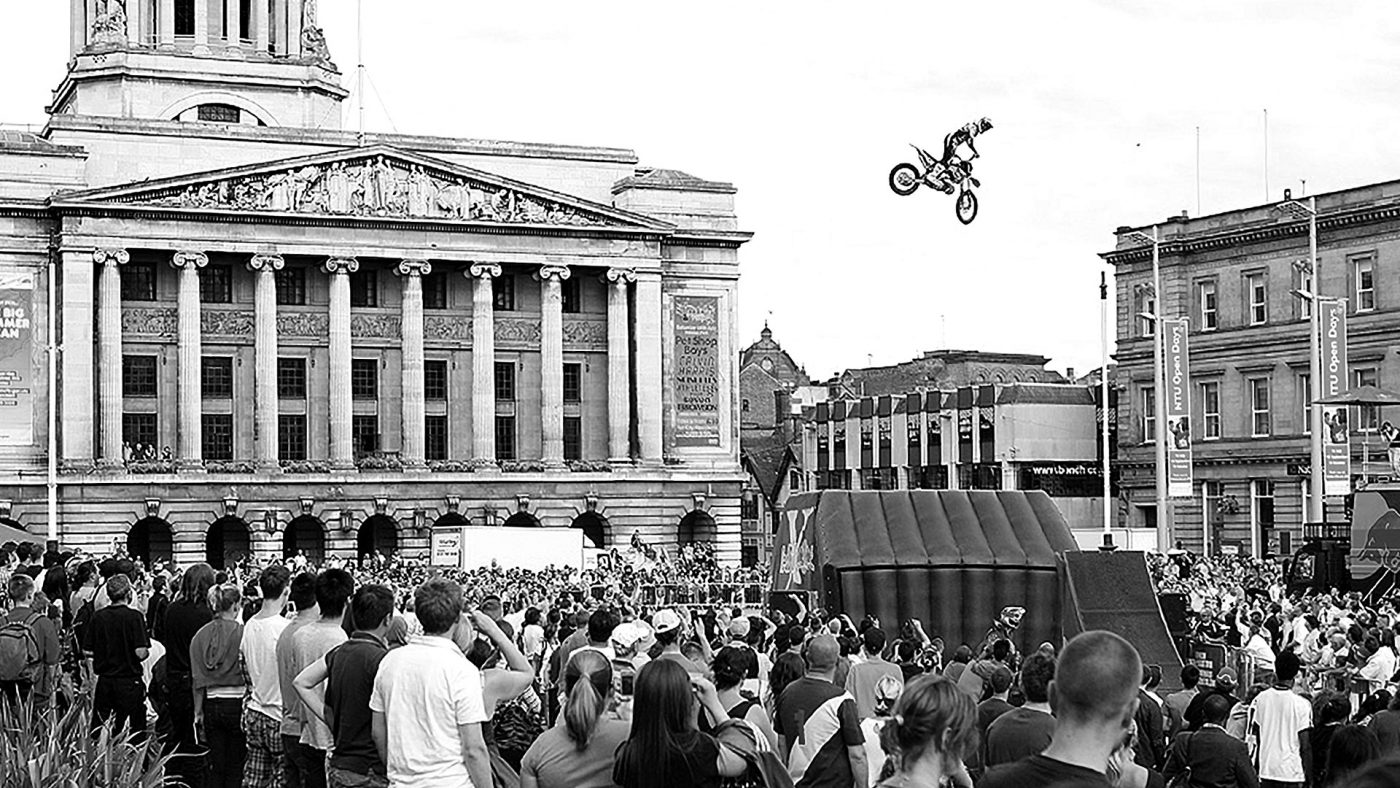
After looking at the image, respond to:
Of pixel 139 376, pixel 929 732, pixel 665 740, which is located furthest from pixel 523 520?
pixel 929 732

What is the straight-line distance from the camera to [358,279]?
8419cm

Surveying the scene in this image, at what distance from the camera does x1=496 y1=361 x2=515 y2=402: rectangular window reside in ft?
284

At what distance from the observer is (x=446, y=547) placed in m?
65.9

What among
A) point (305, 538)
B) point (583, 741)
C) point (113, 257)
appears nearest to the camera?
point (583, 741)

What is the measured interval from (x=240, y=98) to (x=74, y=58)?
729 cm

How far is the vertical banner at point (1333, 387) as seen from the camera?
60.6 m

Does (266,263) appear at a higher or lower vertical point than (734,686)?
higher

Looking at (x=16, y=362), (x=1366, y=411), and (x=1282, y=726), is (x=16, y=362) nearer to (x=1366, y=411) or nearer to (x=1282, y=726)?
(x=1366, y=411)

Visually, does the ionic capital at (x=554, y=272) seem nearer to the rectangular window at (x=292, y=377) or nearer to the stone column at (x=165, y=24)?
A: the rectangular window at (x=292, y=377)

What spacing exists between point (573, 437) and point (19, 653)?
226ft

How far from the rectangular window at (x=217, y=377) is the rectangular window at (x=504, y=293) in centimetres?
1095

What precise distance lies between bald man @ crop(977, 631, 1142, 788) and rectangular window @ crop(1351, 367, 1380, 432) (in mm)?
68145

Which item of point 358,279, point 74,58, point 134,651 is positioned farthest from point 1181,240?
point 134,651

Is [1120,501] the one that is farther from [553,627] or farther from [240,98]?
[553,627]
